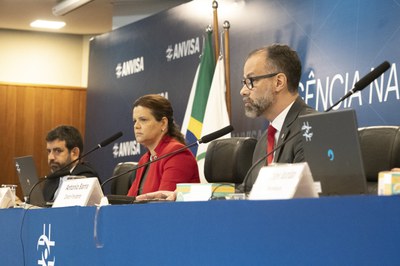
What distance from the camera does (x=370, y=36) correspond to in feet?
13.6

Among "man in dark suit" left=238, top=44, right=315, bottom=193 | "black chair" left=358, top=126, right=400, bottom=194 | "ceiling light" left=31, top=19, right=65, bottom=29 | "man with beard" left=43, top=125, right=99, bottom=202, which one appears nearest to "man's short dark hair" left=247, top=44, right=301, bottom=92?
"man in dark suit" left=238, top=44, right=315, bottom=193

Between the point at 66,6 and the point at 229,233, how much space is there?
19.6 ft

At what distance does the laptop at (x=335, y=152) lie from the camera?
203cm

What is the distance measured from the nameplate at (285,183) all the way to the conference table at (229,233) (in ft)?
0.21

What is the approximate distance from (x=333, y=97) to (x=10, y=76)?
18.7ft

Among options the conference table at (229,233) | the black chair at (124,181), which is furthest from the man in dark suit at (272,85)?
the black chair at (124,181)

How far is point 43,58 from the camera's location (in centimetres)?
939

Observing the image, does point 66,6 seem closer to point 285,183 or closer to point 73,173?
point 73,173

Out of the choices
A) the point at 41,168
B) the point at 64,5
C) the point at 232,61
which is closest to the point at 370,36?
the point at 232,61

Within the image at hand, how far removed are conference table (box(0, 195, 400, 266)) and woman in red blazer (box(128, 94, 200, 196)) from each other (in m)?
1.11

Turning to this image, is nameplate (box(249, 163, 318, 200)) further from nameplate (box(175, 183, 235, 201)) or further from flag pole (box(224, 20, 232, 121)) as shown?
flag pole (box(224, 20, 232, 121))

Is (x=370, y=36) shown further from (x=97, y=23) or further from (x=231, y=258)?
(x=97, y=23)

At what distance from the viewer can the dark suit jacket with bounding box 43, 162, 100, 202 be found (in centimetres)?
464

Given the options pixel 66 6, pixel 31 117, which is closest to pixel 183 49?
pixel 66 6
